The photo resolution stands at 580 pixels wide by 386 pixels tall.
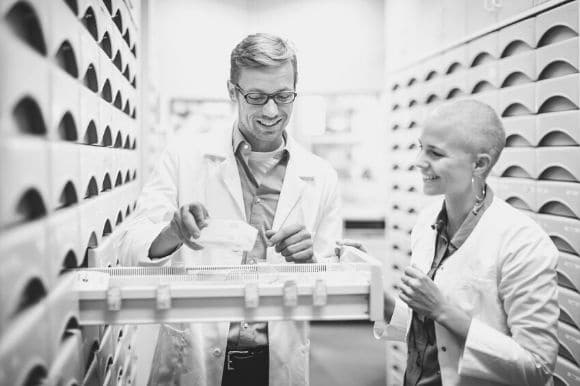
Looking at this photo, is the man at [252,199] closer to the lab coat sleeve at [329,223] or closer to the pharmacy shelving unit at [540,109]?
the lab coat sleeve at [329,223]

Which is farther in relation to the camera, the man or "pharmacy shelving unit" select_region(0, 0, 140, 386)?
the man

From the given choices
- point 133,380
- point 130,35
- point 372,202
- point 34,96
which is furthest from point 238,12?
point 34,96

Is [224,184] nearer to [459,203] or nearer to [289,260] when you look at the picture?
[289,260]

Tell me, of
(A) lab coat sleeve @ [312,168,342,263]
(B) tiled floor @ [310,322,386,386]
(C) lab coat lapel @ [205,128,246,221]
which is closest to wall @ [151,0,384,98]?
(B) tiled floor @ [310,322,386,386]

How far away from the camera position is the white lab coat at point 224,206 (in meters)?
1.54

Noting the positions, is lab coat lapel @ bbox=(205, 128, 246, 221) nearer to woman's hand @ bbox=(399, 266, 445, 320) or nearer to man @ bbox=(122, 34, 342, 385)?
man @ bbox=(122, 34, 342, 385)

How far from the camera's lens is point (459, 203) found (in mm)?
1579

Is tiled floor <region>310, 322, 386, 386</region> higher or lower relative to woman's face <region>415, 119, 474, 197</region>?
lower

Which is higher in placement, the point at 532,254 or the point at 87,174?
the point at 87,174

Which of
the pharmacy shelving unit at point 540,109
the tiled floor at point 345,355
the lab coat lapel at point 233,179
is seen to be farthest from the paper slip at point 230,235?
the tiled floor at point 345,355

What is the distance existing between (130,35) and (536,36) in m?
1.59

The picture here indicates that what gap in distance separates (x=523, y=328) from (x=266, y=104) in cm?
94

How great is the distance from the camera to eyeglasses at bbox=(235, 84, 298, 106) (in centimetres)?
153

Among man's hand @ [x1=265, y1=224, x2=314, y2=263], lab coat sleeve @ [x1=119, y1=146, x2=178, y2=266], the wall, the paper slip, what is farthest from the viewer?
the wall
